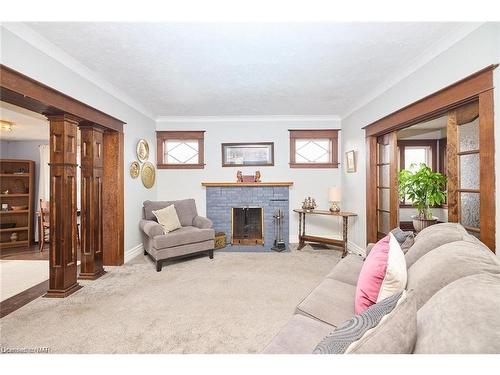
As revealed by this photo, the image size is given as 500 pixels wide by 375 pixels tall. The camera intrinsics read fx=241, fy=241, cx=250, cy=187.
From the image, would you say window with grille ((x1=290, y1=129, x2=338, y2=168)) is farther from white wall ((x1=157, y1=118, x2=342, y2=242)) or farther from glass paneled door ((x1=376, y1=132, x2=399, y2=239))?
glass paneled door ((x1=376, y1=132, x2=399, y2=239))

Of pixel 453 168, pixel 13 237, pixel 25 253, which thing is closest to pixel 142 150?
pixel 25 253

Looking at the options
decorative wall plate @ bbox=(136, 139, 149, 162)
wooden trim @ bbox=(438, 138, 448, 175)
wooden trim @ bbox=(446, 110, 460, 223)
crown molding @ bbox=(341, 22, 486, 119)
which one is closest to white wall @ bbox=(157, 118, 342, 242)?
decorative wall plate @ bbox=(136, 139, 149, 162)

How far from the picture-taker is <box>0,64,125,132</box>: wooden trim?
1.88 metres

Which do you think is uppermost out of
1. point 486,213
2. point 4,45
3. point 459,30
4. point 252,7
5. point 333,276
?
point 459,30

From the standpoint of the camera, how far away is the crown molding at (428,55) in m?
1.93

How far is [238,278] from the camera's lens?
309cm

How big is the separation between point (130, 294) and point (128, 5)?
9.08ft

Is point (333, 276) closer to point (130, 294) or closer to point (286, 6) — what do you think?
point (286, 6)

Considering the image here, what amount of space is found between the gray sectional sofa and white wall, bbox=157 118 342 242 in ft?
9.35

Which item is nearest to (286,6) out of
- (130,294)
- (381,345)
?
(381,345)

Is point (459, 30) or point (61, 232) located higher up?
point (459, 30)

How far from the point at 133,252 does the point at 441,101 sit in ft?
14.6

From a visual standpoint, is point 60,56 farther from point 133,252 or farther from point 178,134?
A: point 133,252

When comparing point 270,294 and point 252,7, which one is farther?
point 270,294
